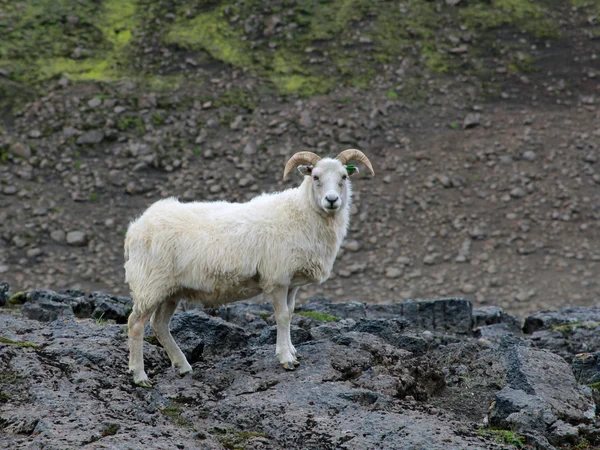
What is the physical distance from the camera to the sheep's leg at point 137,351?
1120cm

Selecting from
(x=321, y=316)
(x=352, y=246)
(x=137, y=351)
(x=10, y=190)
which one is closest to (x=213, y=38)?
(x=10, y=190)

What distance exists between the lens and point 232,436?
32.2ft

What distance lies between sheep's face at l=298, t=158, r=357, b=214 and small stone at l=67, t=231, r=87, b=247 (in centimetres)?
1504

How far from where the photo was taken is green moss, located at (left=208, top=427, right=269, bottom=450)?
31.4 feet

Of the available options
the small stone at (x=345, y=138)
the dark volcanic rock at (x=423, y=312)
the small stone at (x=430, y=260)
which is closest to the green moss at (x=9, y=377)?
the dark volcanic rock at (x=423, y=312)

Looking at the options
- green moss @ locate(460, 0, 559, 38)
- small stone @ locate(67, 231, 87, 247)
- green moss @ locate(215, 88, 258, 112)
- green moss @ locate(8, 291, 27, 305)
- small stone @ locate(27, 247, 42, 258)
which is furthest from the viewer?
green moss @ locate(460, 0, 559, 38)

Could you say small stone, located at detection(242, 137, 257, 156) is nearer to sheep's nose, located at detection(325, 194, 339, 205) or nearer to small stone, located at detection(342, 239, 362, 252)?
small stone, located at detection(342, 239, 362, 252)

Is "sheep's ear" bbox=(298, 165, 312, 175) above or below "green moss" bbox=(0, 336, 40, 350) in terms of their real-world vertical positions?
above

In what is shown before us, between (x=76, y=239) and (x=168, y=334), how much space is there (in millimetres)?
14541

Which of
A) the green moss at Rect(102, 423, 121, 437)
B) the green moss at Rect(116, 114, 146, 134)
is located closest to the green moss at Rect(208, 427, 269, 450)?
the green moss at Rect(102, 423, 121, 437)

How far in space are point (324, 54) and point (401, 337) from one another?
772 inches

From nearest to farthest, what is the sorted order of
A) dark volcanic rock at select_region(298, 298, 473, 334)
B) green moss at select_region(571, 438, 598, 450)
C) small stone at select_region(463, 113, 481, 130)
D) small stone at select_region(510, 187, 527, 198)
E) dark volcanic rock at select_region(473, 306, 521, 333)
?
green moss at select_region(571, 438, 598, 450) < dark volcanic rock at select_region(298, 298, 473, 334) < dark volcanic rock at select_region(473, 306, 521, 333) < small stone at select_region(510, 187, 527, 198) < small stone at select_region(463, 113, 481, 130)

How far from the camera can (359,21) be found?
106ft

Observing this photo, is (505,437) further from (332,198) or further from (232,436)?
(332,198)
